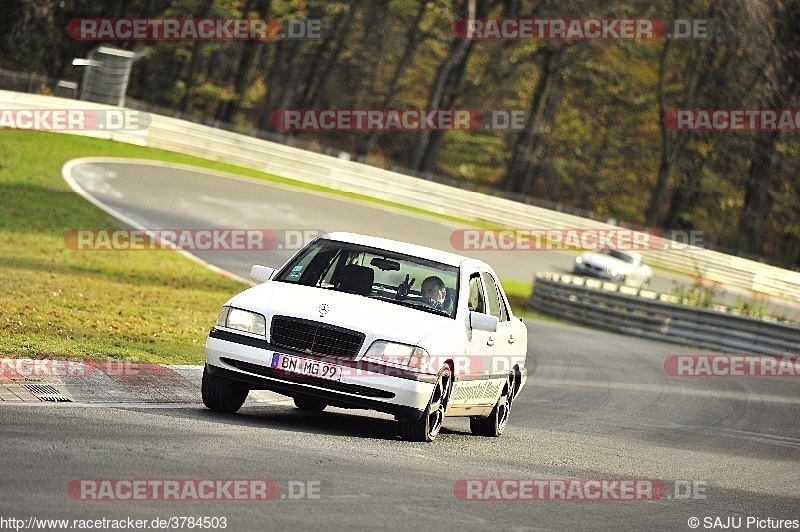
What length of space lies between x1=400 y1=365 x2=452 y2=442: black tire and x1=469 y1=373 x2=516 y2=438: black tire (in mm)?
1468

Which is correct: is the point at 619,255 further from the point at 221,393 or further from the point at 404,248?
the point at 221,393

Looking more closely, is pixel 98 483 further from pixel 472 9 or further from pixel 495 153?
pixel 495 153

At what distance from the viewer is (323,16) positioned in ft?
224

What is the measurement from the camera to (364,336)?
390 inches

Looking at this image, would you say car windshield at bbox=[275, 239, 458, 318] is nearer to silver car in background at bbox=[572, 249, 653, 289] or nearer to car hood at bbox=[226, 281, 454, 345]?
car hood at bbox=[226, 281, 454, 345]

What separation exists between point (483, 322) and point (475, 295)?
72 centimetres

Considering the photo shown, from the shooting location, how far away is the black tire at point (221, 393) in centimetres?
1024

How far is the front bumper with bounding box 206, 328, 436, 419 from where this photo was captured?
32.3ft
